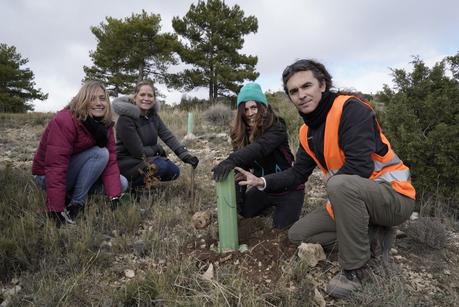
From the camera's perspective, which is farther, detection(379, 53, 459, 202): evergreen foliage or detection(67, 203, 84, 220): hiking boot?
detection(379, 53, 459, 202): evergreen foliage

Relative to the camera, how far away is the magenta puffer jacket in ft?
10.2

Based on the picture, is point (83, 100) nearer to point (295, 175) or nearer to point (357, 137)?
point (295, 175)

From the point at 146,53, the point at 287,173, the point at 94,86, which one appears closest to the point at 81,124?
the point at 94,86

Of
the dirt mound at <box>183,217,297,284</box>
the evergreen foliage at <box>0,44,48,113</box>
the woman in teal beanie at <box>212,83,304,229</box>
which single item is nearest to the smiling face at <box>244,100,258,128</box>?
the woman in teal beanie at <box>212,83,304,229</box>

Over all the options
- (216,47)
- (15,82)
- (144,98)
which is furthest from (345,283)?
(15,82)

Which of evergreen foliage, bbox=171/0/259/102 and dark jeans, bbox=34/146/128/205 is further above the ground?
evergreen foliage, bbox=171/0/259/102

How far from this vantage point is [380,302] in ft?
6.67

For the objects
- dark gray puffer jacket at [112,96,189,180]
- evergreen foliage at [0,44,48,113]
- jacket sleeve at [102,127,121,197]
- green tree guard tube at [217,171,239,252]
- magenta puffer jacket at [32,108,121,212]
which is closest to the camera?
green tree guard tube at [217,171,239,252]

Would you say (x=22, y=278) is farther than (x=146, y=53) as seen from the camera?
No

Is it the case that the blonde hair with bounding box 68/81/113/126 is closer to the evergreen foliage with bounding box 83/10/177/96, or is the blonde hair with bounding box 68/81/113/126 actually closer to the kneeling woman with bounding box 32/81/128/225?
the kneeling woman with bounding box 32/81/128/225

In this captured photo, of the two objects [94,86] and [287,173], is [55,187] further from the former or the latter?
[287,173]

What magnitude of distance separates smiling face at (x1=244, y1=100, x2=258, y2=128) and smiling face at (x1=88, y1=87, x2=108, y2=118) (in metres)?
1.37

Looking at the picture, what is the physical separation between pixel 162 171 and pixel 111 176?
75 centimetres

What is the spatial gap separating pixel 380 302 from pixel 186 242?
148cm
